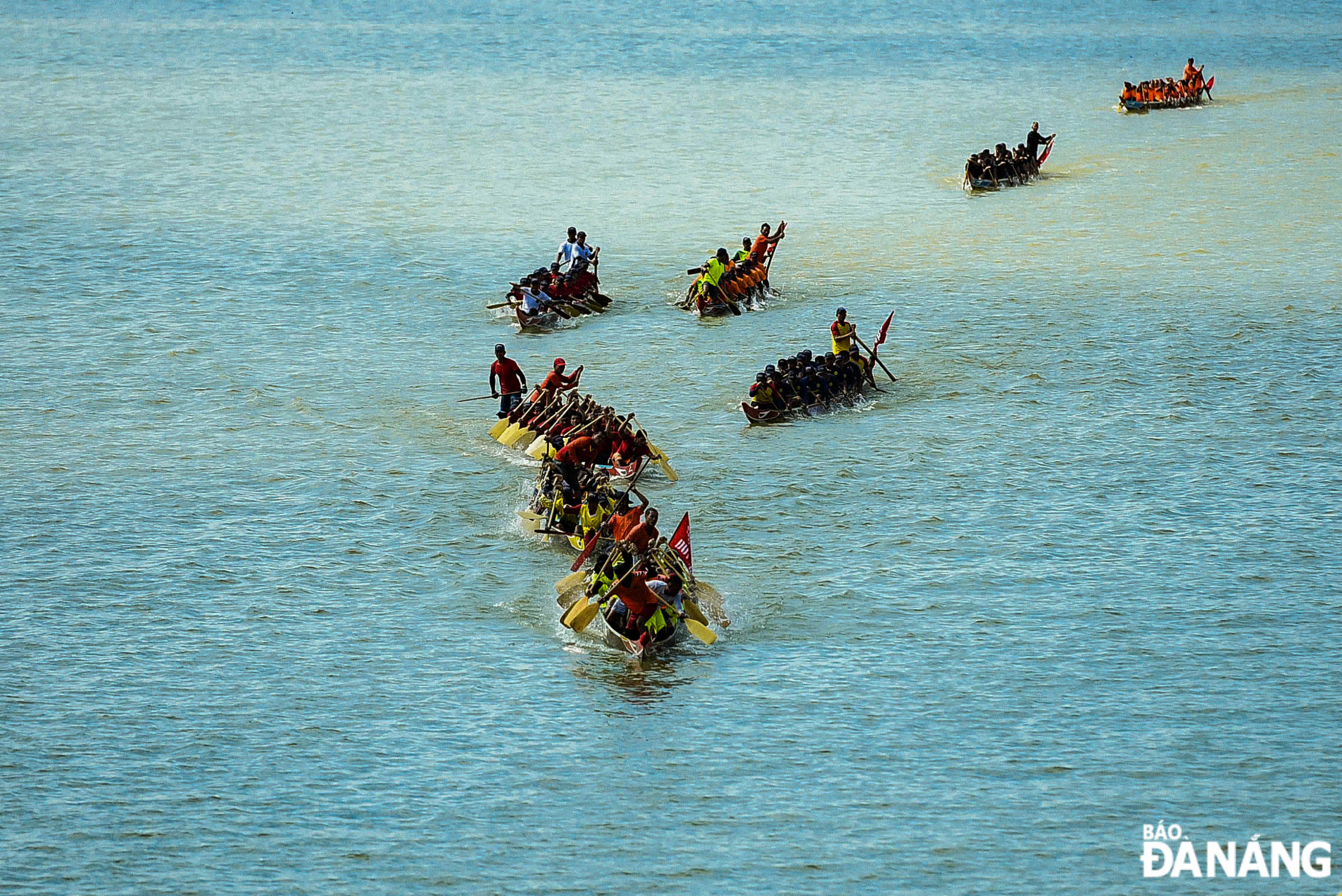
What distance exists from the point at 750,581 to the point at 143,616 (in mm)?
11775

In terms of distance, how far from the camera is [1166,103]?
3499 inches

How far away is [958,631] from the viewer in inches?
1148

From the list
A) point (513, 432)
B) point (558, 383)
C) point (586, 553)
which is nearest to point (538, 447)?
point (513, 432)

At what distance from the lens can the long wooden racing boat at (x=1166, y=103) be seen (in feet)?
289

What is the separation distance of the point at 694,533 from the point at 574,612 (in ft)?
18.3

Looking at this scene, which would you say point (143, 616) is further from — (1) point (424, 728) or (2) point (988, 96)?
(2) point (988, 96)

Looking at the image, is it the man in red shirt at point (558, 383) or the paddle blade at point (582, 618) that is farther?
the man in red shirt at point (558, 383)

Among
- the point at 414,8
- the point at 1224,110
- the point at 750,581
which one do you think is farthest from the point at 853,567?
the point at 414,8

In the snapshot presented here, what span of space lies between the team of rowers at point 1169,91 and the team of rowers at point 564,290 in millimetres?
47650

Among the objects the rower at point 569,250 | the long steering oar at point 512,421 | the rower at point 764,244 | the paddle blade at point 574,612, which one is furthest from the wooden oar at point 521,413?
the rower at point 764,244

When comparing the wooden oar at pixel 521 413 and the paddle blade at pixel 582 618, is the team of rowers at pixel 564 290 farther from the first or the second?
the paddle blade at pixel 582 618

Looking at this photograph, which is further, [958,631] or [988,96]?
[988,96]

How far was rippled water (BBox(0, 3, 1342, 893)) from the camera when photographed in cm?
2350

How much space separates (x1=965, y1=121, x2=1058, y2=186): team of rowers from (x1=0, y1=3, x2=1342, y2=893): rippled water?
1.48 meters
